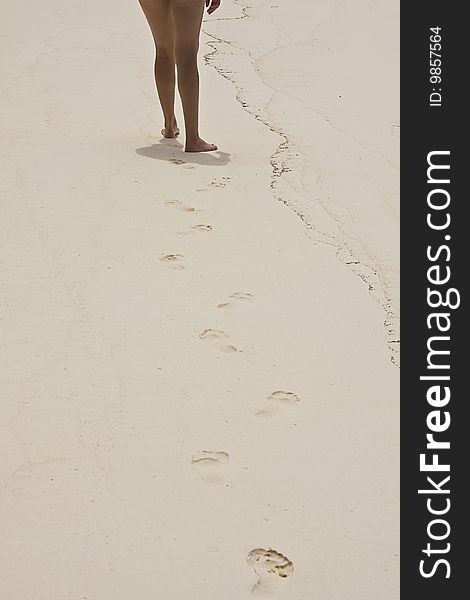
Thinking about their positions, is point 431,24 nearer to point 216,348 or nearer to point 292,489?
point 216,348

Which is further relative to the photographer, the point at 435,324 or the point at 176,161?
the point at 176,161

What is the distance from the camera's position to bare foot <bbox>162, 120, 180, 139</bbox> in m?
4.99

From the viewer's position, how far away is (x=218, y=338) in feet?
10.1

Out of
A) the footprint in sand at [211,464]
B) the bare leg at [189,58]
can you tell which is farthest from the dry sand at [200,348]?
the bare leg at [189,58]

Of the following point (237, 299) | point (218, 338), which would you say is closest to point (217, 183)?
point (237, 299)

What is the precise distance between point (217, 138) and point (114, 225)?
1.32m

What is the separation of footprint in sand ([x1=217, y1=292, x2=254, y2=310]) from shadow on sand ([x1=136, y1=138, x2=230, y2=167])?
1371 mm

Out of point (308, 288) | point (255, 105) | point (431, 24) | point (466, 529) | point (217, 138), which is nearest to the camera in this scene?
point (466, 529)

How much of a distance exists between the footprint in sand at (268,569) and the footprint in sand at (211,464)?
0.27 meters

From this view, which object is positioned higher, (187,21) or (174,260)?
(187,21)

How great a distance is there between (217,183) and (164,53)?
767 millimetres

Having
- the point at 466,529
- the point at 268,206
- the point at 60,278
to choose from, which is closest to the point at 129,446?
the point at 466,529

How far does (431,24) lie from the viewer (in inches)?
243

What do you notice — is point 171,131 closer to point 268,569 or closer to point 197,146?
point 197,146
